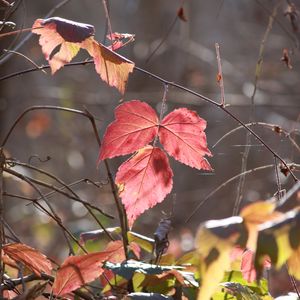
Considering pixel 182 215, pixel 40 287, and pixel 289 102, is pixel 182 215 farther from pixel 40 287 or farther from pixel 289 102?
pixel 40 287

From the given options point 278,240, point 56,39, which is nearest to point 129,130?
point 56,39

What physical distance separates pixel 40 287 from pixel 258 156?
4.37 m

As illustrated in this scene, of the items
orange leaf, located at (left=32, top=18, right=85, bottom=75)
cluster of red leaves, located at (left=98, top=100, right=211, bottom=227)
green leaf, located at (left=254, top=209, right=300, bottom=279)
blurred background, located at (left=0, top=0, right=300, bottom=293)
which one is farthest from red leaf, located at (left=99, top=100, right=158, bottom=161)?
blurred background, located at (left=0, top=0, right=300, bottom=293)

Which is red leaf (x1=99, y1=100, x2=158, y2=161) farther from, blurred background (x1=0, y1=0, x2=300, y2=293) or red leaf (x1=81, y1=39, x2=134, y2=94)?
blurred background (x1=0, y1=0, x2=300, y2=293)

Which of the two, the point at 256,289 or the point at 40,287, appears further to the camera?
the point at 256,289

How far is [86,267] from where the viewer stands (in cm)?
98

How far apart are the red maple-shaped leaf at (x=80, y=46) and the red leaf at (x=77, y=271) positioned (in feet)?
0.78

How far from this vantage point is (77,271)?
982 millimetres

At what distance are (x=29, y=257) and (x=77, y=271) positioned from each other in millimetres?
100

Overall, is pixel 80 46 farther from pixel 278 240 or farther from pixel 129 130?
pixel 278 240

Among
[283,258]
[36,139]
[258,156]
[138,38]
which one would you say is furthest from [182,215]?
[283,258]

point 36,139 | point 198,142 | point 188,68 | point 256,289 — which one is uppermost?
point 198,142

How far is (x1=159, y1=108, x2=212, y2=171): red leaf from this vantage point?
3.43 ft

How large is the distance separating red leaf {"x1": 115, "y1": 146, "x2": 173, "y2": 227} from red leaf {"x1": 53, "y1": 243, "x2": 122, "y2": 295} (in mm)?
102
